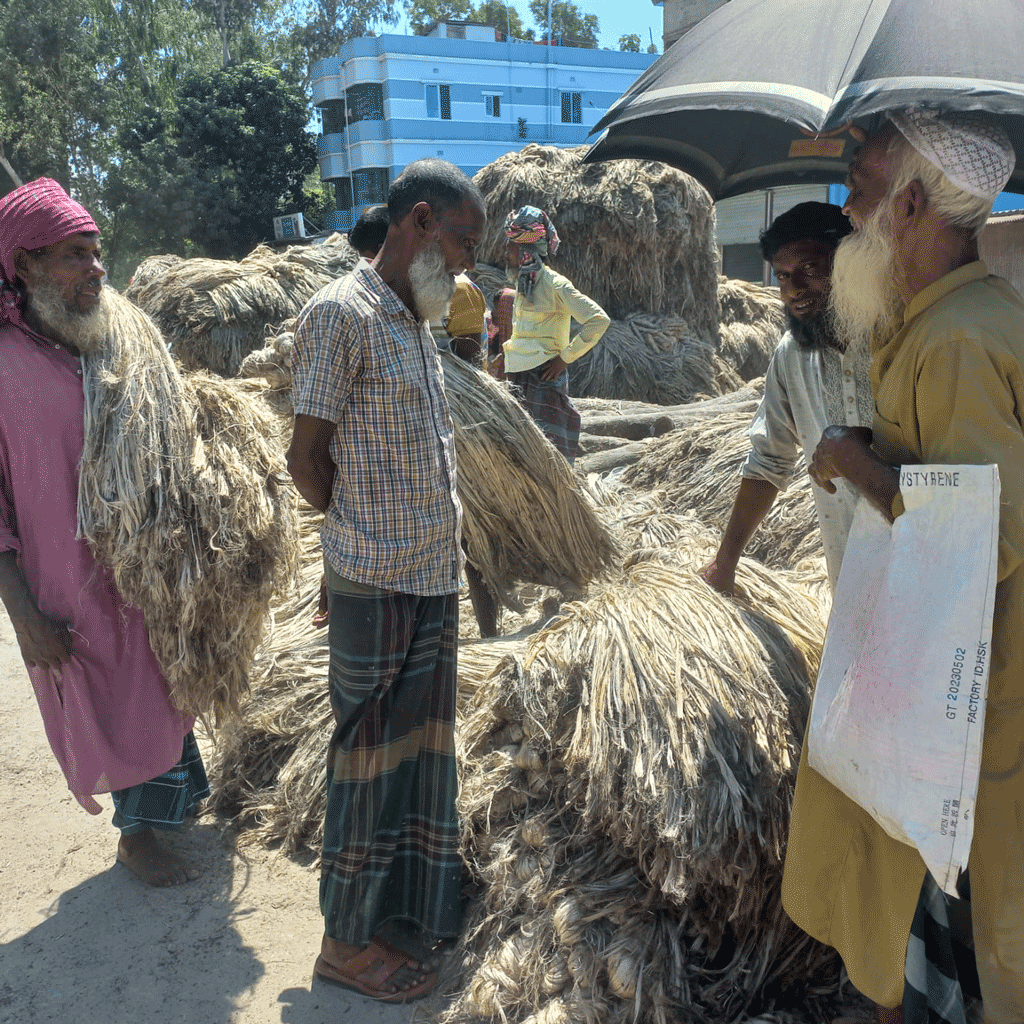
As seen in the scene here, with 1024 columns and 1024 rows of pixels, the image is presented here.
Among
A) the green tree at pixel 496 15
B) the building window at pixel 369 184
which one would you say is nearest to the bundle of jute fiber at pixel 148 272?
the building window at pixel 369 184

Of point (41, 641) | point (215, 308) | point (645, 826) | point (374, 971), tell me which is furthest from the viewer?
point (215, 308)

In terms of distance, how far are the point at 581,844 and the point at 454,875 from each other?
36cm

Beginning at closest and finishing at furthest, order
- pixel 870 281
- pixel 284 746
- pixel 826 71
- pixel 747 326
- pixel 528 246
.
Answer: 1. pixel 870 281
2. pixel 826 71
3. pixel 284 746
4. pixel 528 246
5. pixel 747 326

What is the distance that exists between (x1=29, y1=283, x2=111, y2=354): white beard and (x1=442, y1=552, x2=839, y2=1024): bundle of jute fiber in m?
1.45

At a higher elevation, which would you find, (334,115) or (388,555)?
(334,115)

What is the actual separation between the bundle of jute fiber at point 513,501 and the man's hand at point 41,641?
5.31ft

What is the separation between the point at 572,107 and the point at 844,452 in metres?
36.9

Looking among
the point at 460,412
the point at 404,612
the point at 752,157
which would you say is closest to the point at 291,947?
the point at 404,612

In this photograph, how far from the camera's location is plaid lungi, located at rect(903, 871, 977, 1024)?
1.69 metres

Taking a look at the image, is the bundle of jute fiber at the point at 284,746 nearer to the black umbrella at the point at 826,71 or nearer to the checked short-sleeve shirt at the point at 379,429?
the checked short-sleeve shirt at the point at 379,429

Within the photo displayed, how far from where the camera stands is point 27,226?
241 centimetres

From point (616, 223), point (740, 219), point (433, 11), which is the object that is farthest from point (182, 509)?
point (433, 11)

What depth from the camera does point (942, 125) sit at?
4.98 feet

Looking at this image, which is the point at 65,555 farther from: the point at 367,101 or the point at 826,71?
the point at 367,101
